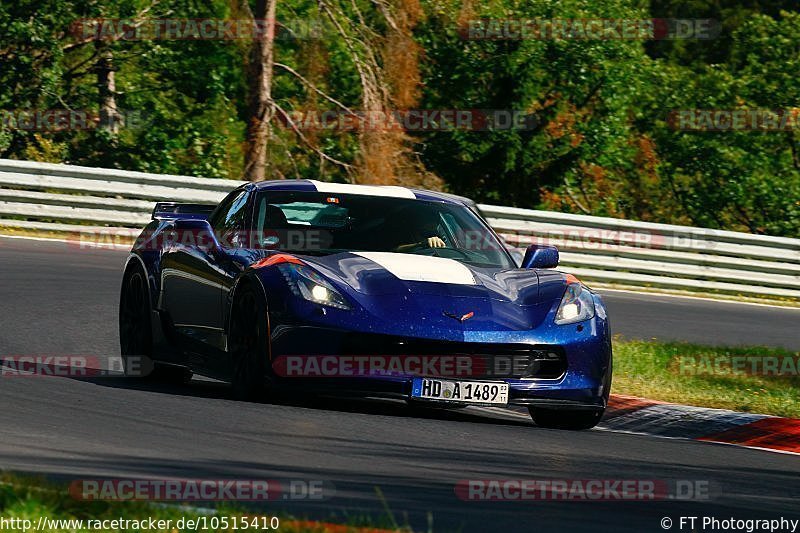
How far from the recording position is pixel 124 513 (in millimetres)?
5008

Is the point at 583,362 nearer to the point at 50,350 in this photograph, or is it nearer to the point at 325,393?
the point at 325,393

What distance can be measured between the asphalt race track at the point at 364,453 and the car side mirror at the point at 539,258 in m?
0.99

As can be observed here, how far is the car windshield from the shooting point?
30.1 ft

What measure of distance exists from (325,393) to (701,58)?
3856cm

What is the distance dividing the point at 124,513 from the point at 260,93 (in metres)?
19.1

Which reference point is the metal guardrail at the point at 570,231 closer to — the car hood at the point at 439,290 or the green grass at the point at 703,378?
the green grass at the point at 703,378

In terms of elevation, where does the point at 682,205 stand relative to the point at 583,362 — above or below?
below

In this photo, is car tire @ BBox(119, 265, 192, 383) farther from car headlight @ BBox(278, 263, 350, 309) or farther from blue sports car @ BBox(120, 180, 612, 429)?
car headlight @ BBox(278, 263, 350, 309)

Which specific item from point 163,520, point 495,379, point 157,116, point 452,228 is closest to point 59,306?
point 452,228

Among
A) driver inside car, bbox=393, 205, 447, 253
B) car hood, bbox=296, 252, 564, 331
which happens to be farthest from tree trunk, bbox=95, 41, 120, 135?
car hood, bbox=296, 252, 564, 331

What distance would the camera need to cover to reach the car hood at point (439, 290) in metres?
8.24

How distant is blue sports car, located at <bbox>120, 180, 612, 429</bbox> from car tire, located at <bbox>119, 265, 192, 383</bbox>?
0.02 metres

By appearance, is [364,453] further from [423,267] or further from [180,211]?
[180,211]

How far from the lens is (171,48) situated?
27.8 meters
